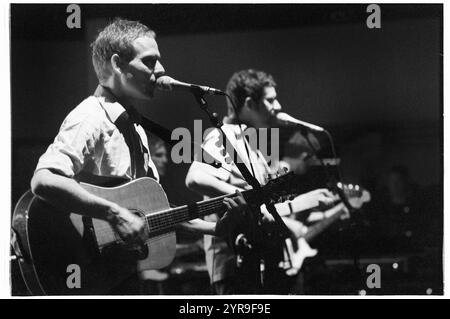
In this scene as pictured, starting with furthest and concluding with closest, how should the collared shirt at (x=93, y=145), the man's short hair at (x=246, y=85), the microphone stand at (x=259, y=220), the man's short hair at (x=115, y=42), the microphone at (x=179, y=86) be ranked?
1. the man's short hair at (x=246, y=85)
2. the man's short hair at (x=115, y=42)
3. the microphone stand at (x=259, y=220)
4. the collared shirt at (x=93, y=145)
5. the microphone at (x=179, y=86)

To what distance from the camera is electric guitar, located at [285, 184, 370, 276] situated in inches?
179

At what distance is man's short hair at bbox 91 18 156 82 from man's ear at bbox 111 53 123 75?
0.07 ft

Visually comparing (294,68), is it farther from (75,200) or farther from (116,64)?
(75,200)

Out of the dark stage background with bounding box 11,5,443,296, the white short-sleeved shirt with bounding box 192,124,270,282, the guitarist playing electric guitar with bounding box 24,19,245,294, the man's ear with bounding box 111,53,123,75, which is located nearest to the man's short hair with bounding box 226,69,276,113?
the dark stage background with bounding box 11,5,443,296

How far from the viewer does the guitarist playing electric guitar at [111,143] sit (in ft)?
→ 13.5

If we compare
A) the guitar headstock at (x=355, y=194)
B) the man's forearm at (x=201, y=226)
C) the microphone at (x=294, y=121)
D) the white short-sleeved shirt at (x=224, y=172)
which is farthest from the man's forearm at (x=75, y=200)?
the guitar headstock at (x=355, y=194)

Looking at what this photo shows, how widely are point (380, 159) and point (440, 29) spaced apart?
3.05 feet

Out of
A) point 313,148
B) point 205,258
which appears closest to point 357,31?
point 313,148

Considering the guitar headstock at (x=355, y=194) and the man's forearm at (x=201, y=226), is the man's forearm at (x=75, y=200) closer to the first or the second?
the man's forearm at (x=201, y=226)

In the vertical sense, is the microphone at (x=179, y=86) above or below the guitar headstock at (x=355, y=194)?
above

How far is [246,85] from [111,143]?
94 centimetres

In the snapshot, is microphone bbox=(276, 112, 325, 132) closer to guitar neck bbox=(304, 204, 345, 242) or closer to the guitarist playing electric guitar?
guitar neck bbox=(304, 204, 345, 242)
